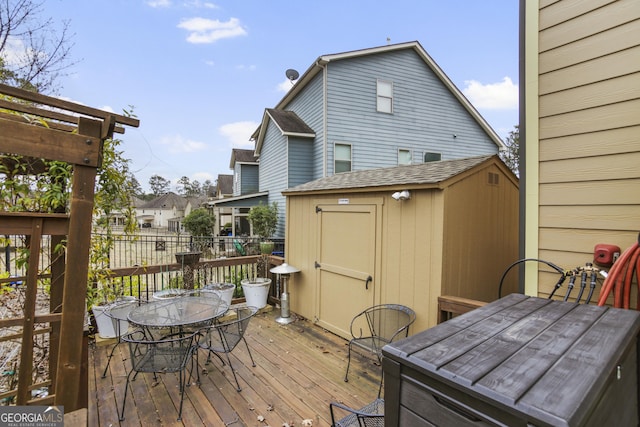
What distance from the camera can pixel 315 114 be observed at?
10.5 meters

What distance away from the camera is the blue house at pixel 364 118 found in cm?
1010

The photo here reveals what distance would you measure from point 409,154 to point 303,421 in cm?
1032

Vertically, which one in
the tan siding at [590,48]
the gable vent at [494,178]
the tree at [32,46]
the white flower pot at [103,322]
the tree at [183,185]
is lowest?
the white flower pot at [103,322]

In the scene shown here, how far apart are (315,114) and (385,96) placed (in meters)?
2.64

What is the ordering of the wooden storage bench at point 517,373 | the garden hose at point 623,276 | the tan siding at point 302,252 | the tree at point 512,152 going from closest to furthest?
the wooden storage bench at point 517,373
the garden hose at point 623,276
the tan siding at point 302,252
the tree at point 512,152

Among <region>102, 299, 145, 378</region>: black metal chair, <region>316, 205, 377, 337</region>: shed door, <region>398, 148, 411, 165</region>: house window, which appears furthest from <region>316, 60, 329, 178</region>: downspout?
<region>102, 299, 145, 378</region>: black metal chair

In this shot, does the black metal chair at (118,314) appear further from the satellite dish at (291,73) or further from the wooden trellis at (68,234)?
the satellite dish at (291,73)

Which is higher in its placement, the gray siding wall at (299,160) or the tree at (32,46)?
the tree at (32,46)

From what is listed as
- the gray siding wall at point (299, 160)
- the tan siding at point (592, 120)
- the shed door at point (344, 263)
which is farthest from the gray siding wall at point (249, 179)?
the tan siding at point (592, 120)

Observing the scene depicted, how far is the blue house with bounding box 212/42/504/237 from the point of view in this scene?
398 inches

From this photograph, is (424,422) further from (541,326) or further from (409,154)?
(409,154)

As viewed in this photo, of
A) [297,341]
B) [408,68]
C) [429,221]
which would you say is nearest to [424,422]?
[429,221]

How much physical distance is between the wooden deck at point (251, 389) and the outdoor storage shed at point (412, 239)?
81 cm

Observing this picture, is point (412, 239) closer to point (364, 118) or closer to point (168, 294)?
point (168, 294)
